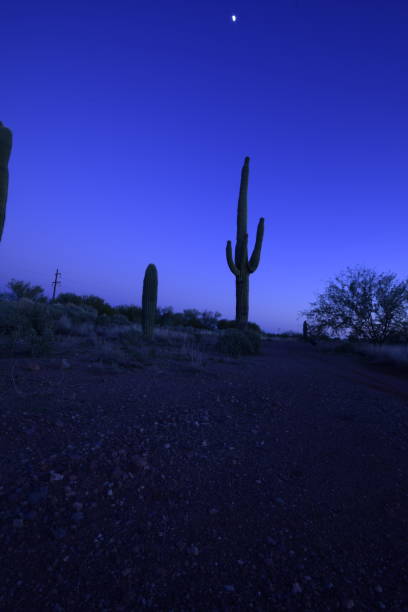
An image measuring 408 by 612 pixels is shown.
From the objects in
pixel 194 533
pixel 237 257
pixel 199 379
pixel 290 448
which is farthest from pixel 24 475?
pixel 237 257

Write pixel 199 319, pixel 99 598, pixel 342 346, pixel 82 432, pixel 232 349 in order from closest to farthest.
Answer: pixel 99 598 → pixel 82 432 → pixel 232 349 → pixel 342 346 → pixel 199 319

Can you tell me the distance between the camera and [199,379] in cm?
563

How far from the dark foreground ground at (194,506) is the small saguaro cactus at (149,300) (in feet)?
30.7

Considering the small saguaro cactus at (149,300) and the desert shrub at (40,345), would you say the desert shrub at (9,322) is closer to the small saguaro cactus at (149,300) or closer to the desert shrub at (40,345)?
the desert shrub at (40,345)

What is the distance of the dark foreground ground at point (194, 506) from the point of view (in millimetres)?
1406

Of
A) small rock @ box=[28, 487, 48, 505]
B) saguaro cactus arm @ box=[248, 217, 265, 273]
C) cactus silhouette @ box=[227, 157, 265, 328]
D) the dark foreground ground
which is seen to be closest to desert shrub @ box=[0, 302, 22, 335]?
the dark foreground ground

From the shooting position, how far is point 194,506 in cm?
198

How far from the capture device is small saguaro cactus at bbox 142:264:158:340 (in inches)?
527

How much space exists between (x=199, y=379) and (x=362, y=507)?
12.3ft

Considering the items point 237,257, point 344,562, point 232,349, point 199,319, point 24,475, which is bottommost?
point 344,562

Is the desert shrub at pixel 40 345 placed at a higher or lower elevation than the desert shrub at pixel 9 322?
lower

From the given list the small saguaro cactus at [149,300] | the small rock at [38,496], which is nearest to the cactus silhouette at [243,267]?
the small saguaro cactus at [149,300]

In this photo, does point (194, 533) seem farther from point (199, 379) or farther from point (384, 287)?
point (384, 287)

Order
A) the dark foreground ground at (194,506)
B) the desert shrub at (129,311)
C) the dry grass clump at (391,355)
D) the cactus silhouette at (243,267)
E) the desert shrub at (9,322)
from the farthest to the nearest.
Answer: the desert shrub at (129,311)
the cactus silhouette at (243,267)
the dry grass clump at (391,355)
the desert shrub at (9,322)
the dark foreground ground at (194,506)
